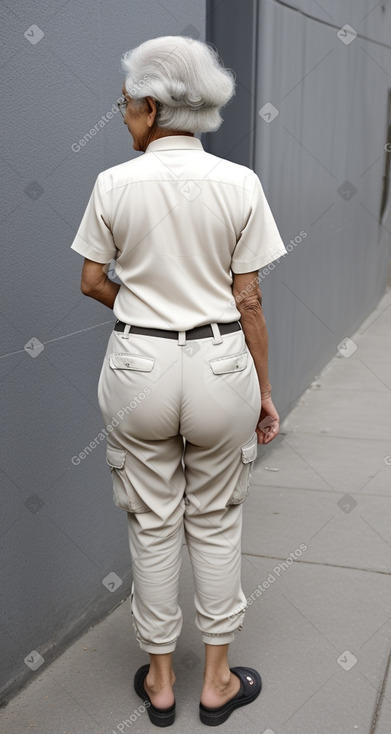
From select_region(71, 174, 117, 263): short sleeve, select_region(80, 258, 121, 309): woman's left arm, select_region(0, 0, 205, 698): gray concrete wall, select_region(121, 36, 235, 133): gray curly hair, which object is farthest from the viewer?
select_region(0, 0, 205, 698): gray concrete wall

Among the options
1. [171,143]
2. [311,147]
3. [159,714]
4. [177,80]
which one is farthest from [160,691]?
[311,147]

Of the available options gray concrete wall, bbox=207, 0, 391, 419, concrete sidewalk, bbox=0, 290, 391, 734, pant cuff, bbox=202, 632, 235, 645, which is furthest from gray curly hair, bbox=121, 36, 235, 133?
gray concrete wall, bbox=207, 0, 391, 419

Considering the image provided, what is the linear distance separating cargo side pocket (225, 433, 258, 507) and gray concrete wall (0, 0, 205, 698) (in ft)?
2.35

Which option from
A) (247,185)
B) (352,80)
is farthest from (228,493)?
(352,80)

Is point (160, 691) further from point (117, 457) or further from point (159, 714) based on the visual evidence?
point (117, 457)

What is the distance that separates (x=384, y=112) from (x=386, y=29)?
803mm

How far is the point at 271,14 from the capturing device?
5.06 meters

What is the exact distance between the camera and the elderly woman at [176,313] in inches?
96.7

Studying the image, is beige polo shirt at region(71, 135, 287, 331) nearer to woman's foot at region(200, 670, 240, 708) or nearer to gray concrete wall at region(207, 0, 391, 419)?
woman's foot at region(200, 670, 240, 708)

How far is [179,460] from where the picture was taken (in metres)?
2.73

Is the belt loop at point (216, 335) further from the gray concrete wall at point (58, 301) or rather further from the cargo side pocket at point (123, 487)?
the gray concrete wall at point (58, 301)

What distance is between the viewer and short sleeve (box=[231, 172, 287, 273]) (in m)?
2.54

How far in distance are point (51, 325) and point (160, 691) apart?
1274 mm

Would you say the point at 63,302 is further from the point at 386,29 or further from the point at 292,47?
the point at 386,29
